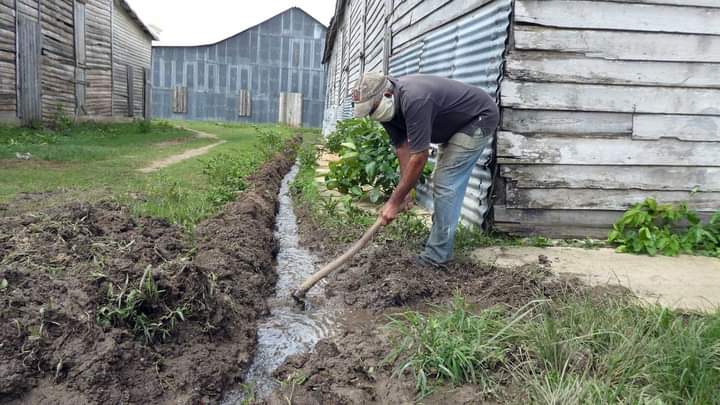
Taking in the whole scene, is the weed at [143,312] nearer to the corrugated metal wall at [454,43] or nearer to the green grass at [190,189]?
the green grass at [190,189]

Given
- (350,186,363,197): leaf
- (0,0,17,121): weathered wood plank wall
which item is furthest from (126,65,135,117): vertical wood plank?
(350,186,363,197): leaf

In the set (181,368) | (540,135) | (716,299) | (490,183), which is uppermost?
(540,135)

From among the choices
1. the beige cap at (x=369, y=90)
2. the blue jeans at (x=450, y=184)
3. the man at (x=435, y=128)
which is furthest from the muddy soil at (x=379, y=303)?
the beige cap at (x=369, y=90)

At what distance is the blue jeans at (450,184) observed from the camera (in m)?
3.92

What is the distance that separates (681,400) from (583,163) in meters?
2.94

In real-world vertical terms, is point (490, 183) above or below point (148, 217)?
above

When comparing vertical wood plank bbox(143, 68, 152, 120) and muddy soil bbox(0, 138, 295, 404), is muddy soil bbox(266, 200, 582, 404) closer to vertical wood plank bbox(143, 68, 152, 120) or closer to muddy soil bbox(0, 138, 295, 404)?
muddy soil bbox(0, 138, 295, 404)

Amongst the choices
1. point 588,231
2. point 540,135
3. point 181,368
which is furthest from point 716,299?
point 181,368

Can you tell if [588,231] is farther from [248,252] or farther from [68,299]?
[68,299]

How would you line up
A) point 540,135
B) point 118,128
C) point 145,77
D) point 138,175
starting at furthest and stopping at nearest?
point 145,77 → point 118,128 → point 138,175 → point 540,135

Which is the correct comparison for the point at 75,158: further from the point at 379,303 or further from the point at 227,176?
the point at 379,303

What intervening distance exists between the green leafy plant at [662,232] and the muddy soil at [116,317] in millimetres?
2920

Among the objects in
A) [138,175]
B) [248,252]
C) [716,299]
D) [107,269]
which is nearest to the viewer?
[107,269]

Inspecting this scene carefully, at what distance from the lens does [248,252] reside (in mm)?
4242
